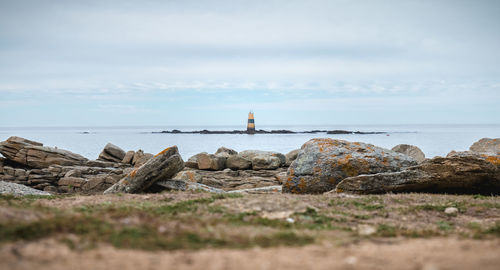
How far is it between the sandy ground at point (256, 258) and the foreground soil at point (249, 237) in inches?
0.4

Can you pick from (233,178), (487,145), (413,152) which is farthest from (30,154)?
(487,145)

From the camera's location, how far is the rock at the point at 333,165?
547 inches

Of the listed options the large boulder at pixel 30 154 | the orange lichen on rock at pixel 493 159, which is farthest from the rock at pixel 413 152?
the large boulder at pixel 30 154

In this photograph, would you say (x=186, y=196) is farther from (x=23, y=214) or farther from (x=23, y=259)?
(x=23, y=259)

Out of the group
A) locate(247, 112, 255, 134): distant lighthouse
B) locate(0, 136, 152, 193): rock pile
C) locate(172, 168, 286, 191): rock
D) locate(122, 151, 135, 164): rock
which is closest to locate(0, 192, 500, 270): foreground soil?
locate(172, 168, 286, 191): rock

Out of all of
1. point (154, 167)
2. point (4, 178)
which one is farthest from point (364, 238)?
point (4, 178)

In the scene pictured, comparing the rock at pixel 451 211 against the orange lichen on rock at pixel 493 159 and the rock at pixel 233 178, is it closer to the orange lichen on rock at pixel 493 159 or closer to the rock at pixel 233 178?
the orange lichen on rock at pixel 493 159

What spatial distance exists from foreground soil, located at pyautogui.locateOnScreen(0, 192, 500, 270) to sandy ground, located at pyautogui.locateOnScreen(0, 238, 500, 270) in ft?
0.04

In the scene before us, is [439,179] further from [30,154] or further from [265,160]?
[30,154]

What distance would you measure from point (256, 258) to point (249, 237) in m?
1.17

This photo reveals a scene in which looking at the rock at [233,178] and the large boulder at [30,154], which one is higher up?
the large boulder at [30,154]

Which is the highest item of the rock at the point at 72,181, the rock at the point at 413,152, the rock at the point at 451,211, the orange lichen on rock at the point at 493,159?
the orange lichen on rock at the point at 493,159

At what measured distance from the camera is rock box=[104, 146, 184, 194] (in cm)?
1335

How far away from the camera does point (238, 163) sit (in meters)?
26.3
